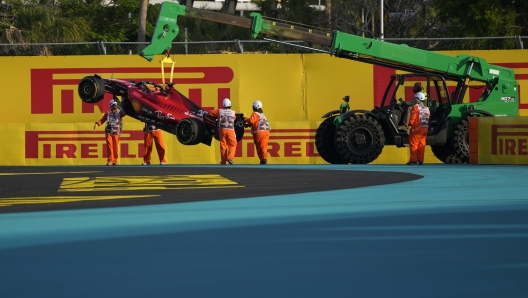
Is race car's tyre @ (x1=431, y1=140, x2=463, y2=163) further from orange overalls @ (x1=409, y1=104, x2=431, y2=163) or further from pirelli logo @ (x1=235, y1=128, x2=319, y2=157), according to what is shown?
pirelli logo @ (x1=235, y1=128, x2=319, y2=157)

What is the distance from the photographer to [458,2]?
39.2 meters

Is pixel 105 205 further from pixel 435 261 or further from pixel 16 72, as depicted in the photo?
pixel 16 72

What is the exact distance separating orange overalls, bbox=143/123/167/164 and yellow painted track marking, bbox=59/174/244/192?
8551 mm

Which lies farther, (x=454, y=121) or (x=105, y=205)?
(x=454, y=121)

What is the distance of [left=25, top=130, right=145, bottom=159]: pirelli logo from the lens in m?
28.9

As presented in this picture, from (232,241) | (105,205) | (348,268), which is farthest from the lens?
(105,205)

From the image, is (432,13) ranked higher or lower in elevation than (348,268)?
higher

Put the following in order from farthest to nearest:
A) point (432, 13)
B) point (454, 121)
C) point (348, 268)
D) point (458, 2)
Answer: point (432, 13)
point (458, 2)
point (454, 121)
point (348, 268)

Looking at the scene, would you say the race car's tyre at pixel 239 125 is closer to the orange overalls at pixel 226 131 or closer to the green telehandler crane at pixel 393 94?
the orange overalls at pixel 226 131

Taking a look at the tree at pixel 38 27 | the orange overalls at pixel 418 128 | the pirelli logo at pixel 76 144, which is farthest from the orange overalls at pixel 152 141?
the tree at pixel 38 27

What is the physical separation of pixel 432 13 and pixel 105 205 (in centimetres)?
5881

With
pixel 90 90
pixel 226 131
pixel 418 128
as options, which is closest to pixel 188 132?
pixel 226 131

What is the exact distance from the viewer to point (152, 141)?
27.3m

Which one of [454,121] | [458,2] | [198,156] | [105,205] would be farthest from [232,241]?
[458,2]
